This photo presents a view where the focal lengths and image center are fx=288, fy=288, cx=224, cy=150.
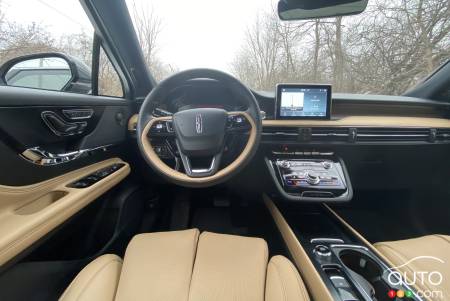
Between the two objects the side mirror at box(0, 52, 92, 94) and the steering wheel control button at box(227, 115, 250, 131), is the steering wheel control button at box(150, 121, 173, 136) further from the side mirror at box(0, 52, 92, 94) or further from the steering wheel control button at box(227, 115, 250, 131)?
the side mirror at box(0, 52, 92, 94)

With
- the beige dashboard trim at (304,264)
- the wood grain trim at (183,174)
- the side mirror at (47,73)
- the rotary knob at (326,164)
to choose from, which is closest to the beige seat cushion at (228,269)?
the beige dashboard trim at (304,264)

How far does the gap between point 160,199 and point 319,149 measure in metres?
1.23

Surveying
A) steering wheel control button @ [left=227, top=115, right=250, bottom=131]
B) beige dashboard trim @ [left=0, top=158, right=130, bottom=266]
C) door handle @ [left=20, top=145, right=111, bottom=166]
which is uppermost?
steering wheel control button @ [left=227, top=115, right=250, bottom=131]

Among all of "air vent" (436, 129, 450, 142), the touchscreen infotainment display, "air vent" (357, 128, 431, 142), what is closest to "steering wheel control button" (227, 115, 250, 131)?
the touchscreen infotainment display

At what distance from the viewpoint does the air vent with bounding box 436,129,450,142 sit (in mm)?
1934

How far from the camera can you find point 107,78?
5.93 feet

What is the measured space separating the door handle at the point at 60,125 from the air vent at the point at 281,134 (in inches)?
41.5

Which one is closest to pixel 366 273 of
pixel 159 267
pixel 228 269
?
pixel 228 269

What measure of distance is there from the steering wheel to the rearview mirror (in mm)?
432

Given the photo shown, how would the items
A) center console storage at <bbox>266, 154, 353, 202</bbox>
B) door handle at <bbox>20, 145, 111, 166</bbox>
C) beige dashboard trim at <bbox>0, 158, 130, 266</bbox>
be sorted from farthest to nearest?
center console storage at <bbox>266, 154, 353, 202</bbox> → door handle at <bbox>20, 145, 111, 166</bbox> → beige dashboard trim at <bbox>0, 158, 130, 266</bbox>

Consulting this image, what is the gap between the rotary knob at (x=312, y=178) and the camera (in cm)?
163

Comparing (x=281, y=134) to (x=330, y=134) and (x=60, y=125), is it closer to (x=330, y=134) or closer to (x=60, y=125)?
(x=330, y=134)

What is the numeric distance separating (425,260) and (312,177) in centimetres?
65

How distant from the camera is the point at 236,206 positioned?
2.30 metres
